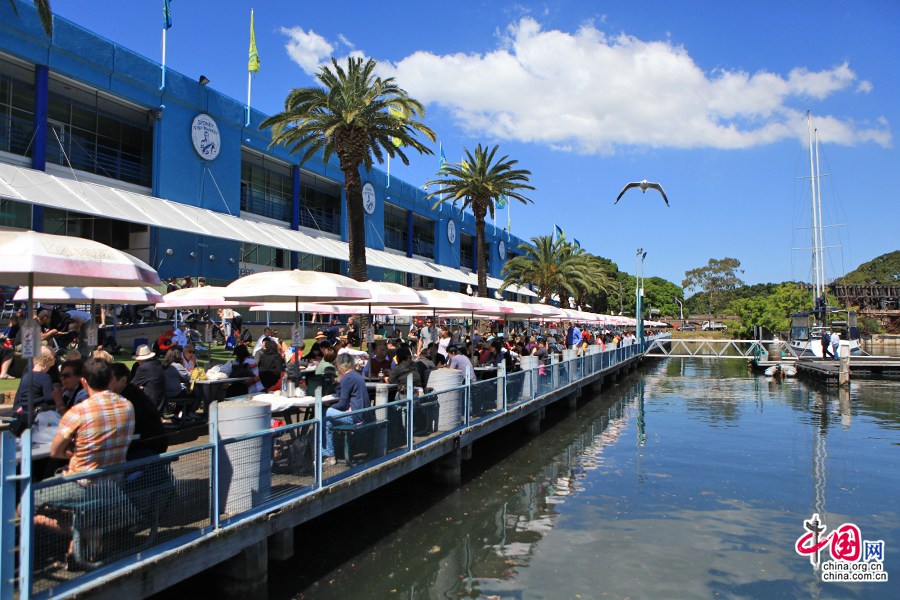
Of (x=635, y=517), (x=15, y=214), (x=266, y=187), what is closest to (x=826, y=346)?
(x=635, y=517)

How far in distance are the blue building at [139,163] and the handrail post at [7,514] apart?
47.8 ft

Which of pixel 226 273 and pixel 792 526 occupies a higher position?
pixel 226 273

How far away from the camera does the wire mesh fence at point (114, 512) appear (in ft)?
12.4

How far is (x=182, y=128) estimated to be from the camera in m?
24.3

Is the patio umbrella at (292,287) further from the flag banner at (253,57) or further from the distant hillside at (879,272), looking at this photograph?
the distant hillside at (879,272)

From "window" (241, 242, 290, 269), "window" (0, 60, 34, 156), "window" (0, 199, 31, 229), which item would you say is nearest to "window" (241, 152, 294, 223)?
"window" (241, 242, 290, 269)

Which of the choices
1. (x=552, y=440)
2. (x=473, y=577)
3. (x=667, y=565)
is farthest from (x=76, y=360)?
(x=552, y=440)

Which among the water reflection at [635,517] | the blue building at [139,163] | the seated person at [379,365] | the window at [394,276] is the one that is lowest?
the water reflection at [635,517]

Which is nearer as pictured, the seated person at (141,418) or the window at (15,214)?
the seated person at (141,418)

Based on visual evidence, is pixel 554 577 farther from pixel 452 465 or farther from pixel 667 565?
pixel 452 465

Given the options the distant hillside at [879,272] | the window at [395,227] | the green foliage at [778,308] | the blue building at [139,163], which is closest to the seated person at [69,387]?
the blue building at [139,163]

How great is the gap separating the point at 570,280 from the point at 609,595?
38.7 meters

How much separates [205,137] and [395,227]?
20.7 meters

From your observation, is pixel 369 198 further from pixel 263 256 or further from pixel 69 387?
pixel 69 387
